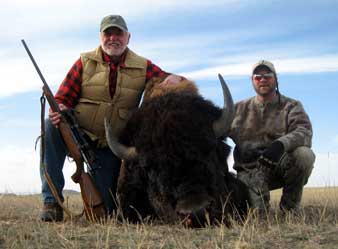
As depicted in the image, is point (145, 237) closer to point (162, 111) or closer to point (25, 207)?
point (162, 111)

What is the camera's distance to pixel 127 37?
9094mm

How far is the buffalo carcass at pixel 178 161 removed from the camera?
658 cm

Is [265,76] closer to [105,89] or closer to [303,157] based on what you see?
[303,157]

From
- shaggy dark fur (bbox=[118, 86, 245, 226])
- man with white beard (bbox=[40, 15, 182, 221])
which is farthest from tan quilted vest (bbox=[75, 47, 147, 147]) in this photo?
shaggy dark fur (bbox=[118, 86, 245, 226])

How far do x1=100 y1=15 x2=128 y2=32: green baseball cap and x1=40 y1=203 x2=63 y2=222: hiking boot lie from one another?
8.87 feet

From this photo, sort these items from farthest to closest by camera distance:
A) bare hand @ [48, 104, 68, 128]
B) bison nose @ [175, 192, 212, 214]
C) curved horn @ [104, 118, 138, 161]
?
bare hand @ [48, 104, 68, 128], curved horn @ [104, 118, 138, 161], bison nose @ [175, 192, 212, 214]

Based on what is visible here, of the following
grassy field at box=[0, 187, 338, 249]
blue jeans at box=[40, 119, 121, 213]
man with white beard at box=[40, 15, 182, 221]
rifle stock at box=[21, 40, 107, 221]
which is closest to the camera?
grassy field at box=[0, 187, 338, 249]

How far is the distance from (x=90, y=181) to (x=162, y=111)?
1.34 m

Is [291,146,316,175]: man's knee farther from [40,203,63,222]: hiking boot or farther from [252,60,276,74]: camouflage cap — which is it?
[40,203,63,222]: hiking boot

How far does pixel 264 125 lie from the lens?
29.5 ft

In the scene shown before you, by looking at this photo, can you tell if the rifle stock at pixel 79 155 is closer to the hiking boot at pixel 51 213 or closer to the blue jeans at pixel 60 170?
the blue jeans at pixel 60 170

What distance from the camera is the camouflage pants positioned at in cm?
828

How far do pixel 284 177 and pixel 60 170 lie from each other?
3.30 m

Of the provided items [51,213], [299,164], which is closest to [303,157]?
[299,164]
